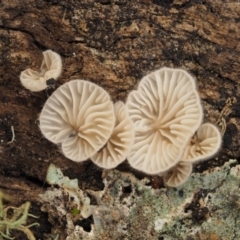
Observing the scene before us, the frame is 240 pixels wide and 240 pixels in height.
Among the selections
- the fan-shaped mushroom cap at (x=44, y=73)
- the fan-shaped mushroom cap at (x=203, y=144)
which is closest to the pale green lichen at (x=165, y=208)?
the fan-shaped mushroom cap at (x=203, y=144)

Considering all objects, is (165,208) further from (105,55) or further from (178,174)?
(105,55)

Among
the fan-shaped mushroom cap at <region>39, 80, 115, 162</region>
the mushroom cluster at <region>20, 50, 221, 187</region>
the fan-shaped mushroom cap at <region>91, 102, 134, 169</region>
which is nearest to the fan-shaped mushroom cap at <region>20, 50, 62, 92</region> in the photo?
the mushroom cluster at <region>20, 50, 221, 187</region>

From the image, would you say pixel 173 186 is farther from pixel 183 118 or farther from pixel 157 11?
pixel 157 11

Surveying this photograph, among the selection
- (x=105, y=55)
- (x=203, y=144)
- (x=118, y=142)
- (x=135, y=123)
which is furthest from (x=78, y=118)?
(x=203, y=144)

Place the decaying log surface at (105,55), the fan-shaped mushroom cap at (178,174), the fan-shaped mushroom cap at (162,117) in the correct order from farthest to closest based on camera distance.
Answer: the decaying log surface at (105,55) → the fan-shaped mushroom cap at (178,174) → the fan-shaped mushroom cap at (162,117)

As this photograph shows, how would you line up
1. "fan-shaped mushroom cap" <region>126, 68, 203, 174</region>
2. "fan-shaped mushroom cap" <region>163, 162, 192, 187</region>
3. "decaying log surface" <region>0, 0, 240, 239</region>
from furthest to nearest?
"decaying log surface" <region>0, 0, 240, 239</region> → "fan-shaped mushroom cap" <region>163, 162, 192, 187</region> → "fan-shaped mushroom cap" <region>126, 68, 203, 174</region>

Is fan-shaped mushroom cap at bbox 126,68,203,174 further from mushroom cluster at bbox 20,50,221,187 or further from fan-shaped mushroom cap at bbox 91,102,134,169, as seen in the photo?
fan-shaped mushroom cap at bbox 91,102,134,169

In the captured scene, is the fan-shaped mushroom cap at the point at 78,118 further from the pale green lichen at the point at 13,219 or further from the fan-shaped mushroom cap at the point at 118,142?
the pale green lichen at the point at 13,219
